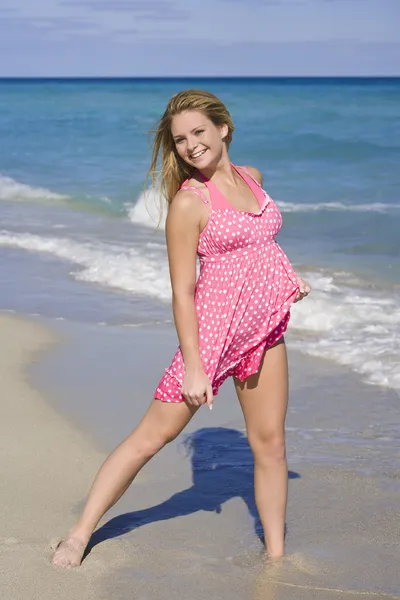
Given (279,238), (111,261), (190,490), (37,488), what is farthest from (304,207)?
(37,488)

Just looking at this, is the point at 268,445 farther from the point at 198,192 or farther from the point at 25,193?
the point at 25,193

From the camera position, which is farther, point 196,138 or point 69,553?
point 69,553

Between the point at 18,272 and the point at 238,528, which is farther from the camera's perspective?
the point at 18,272

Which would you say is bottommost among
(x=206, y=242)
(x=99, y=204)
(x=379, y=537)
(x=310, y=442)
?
(x=99, y=204)

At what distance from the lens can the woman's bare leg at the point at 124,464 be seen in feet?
11.6

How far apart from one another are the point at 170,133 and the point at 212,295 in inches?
23.7

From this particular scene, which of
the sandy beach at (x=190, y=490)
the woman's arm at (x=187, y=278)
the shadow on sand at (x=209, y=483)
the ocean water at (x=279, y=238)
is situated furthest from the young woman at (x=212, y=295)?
the ocean water at (x=279, y=238)

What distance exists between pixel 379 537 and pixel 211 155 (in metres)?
1.72

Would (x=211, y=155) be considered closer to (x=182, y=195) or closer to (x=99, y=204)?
(x=182, y=195)

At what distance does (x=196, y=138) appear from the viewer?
11.3 ft

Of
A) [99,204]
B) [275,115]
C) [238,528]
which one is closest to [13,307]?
[238,528]

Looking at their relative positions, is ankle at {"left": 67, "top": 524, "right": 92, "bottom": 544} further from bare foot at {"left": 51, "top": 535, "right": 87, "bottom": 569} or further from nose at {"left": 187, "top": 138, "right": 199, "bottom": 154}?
nose at {"left": 187, "top": 138, "right": 199, "bottom": 154}

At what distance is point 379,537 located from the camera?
3994 millimetres

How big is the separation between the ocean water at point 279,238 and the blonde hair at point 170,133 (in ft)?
7.19
